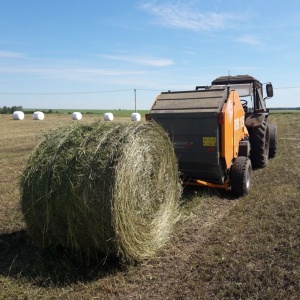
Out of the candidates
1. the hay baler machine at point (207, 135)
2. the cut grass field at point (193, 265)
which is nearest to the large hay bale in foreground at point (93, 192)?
the cut grass field at point (193, 265)

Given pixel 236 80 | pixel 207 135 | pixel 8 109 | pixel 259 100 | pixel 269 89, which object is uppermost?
pixel 8 109

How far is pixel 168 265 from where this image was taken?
395cm

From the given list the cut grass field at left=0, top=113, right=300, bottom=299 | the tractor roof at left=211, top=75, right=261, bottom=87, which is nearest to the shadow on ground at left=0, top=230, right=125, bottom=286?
the cut grass field at left=0, top=113, right=300, bottom=299

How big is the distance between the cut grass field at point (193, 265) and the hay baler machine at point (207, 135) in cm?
71

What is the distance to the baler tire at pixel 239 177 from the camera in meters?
6.39

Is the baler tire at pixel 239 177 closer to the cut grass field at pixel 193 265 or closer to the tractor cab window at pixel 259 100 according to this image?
the cut grass field at pixel 193 265

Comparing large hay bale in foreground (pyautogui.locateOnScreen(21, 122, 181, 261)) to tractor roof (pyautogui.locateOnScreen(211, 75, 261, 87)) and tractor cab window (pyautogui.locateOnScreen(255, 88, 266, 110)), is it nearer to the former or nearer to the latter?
tractor roof (pyautogui.locateOnScreen(211, 75, 261, 87))

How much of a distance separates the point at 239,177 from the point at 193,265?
2849 millimetres

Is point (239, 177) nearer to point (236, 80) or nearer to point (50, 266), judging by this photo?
point (236, 80)

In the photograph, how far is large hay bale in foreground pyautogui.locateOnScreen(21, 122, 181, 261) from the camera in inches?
141

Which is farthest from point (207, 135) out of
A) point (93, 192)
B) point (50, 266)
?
point (50, 266)

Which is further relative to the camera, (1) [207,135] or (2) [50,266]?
(1) [207,135]

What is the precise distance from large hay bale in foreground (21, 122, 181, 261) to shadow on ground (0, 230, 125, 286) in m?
0.15

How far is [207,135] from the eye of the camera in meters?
5.97
